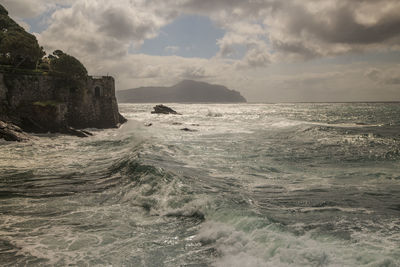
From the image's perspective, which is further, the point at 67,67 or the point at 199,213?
the point at 67,67

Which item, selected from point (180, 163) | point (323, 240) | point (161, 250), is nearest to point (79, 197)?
Answer: point (161, 250)

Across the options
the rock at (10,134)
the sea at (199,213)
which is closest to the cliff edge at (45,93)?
the rock at (10,134)

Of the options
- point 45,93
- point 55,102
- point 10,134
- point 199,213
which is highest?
point 45,93

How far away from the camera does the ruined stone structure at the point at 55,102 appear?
2909 centimetres

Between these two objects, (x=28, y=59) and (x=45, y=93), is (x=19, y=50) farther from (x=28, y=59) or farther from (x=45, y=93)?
(x=45, y=93)

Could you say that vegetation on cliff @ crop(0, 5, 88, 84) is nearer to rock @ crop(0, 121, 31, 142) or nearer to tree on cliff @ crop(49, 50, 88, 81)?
tree on cliff @ crop(49, 50, 88, 81)

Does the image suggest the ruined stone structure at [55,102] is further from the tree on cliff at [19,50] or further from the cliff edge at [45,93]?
the tree on cliff at [19,50]

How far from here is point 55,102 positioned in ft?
101

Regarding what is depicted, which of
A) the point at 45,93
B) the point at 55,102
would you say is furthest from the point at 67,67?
the point at 55,102

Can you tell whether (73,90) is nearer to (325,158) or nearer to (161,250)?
(325,158)

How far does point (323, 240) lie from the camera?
619cm

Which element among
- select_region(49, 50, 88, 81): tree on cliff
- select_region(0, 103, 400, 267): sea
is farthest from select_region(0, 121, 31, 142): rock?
select_region(49, 50, 88, 81): tree on cliff

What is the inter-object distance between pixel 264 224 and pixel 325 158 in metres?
12.9

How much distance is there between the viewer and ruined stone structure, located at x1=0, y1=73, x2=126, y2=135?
29094mm
